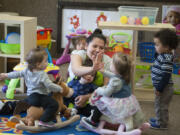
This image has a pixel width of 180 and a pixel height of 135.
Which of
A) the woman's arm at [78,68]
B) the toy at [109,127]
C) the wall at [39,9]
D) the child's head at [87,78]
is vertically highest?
the wall at [39,9]

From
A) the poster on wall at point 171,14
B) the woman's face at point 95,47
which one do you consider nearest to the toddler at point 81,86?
the woman's face at point 95,47

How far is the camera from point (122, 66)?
1770mm

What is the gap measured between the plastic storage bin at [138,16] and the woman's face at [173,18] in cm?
93

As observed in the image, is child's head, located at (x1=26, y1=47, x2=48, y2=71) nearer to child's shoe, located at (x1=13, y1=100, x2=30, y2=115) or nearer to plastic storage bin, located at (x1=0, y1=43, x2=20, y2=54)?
child's shoe, located at (x1=13, y1=100, x2=30, y2=115)

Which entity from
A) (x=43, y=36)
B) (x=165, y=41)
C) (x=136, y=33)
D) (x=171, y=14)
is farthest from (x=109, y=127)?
(x=171, y=14)

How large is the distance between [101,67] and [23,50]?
→ 1072mm

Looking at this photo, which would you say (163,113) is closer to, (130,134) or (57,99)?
(130,134)

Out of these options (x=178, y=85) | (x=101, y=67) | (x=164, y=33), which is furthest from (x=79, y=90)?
(x=178, y=85)

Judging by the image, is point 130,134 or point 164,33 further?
point 164,33

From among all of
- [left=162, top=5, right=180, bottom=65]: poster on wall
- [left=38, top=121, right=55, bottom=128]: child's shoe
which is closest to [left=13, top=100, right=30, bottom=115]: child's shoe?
[left=38, top=121, right=55, bottom=128]: child's shoe

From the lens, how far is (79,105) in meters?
2.11

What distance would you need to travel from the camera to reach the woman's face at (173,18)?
11.6ft

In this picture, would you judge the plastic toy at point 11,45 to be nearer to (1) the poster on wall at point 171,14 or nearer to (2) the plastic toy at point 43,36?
(2) the plastic toy at point 43,36

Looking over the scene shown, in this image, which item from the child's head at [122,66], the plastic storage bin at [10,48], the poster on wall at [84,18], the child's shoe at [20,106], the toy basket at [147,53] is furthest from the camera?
the poster on wall at [84,18]
